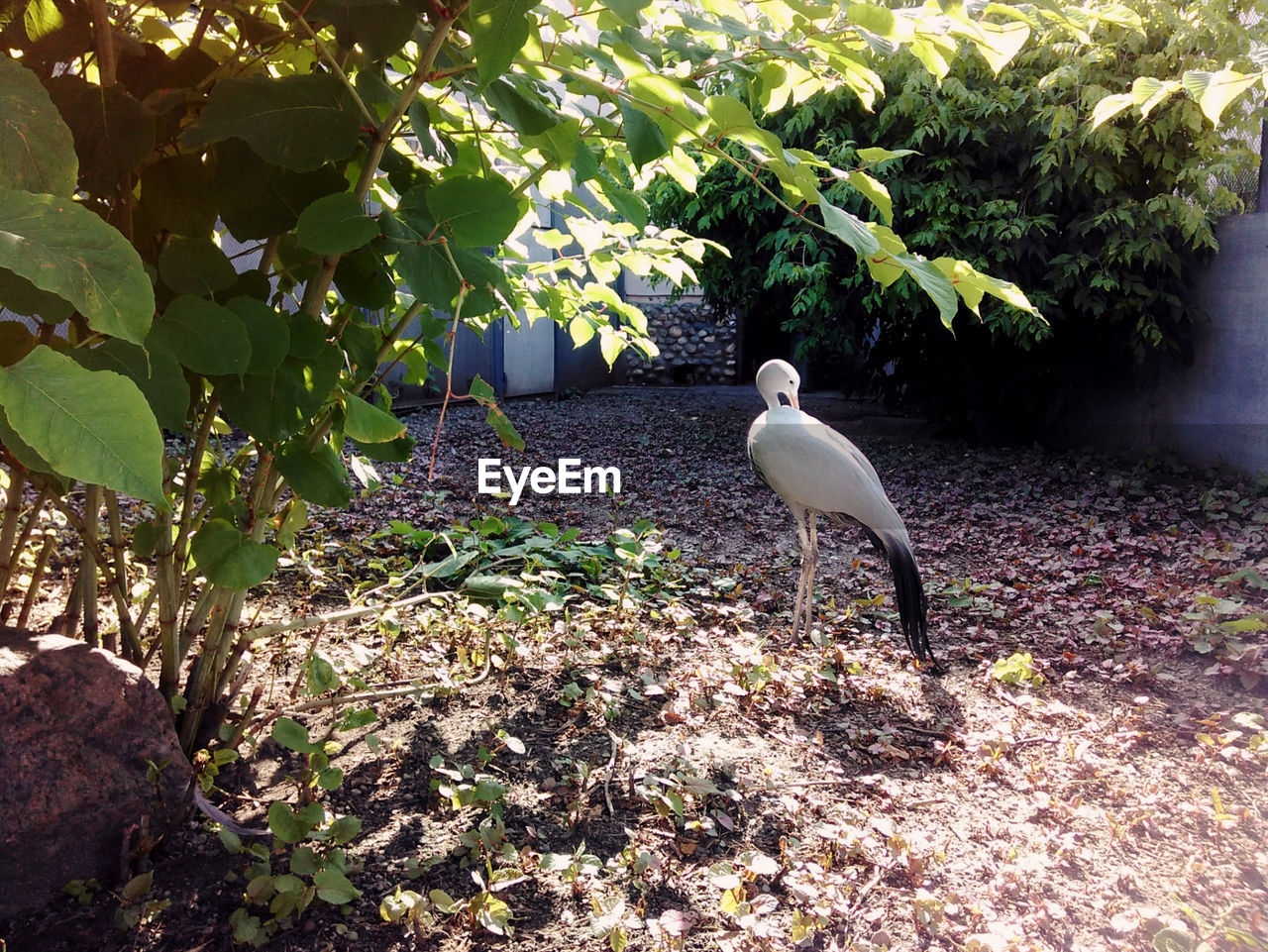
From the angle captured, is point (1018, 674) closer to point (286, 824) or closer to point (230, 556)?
point (286, 824)

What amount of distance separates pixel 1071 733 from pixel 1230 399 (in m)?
4.21

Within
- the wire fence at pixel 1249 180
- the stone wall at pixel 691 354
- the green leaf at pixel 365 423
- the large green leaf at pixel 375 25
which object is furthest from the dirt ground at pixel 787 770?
the stone wall at pixel 691 354

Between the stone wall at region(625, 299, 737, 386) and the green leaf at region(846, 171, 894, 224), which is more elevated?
the stone wall at region(625, 299, 737, 386)

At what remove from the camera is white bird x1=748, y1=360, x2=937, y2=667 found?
2.75m

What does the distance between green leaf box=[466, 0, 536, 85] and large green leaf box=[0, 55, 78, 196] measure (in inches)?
13.5

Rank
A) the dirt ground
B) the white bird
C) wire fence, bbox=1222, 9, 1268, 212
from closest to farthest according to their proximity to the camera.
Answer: the dirt ground
the white bird
wire fence, bbox=1222, 9, 1268, 212

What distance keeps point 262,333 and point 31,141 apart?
1.05ft

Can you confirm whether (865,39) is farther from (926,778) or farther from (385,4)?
(926,778)

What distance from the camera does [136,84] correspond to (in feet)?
3.70

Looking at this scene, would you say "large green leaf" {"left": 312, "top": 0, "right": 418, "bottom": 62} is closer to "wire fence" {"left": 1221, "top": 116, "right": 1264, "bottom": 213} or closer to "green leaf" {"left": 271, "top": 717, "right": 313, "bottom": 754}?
"green leaf" {"left": 271, "top": 717, "right": 313, "bottom": 754}

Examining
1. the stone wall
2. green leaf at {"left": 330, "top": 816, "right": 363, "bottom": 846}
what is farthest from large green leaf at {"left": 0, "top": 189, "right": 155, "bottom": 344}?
the stone wall

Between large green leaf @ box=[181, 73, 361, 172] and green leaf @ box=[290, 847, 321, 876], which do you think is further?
green leaf @ box=[290, 847, 321, 876]

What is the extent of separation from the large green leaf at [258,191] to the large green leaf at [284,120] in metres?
0.10

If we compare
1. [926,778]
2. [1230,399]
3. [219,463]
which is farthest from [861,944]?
[1230,399]
